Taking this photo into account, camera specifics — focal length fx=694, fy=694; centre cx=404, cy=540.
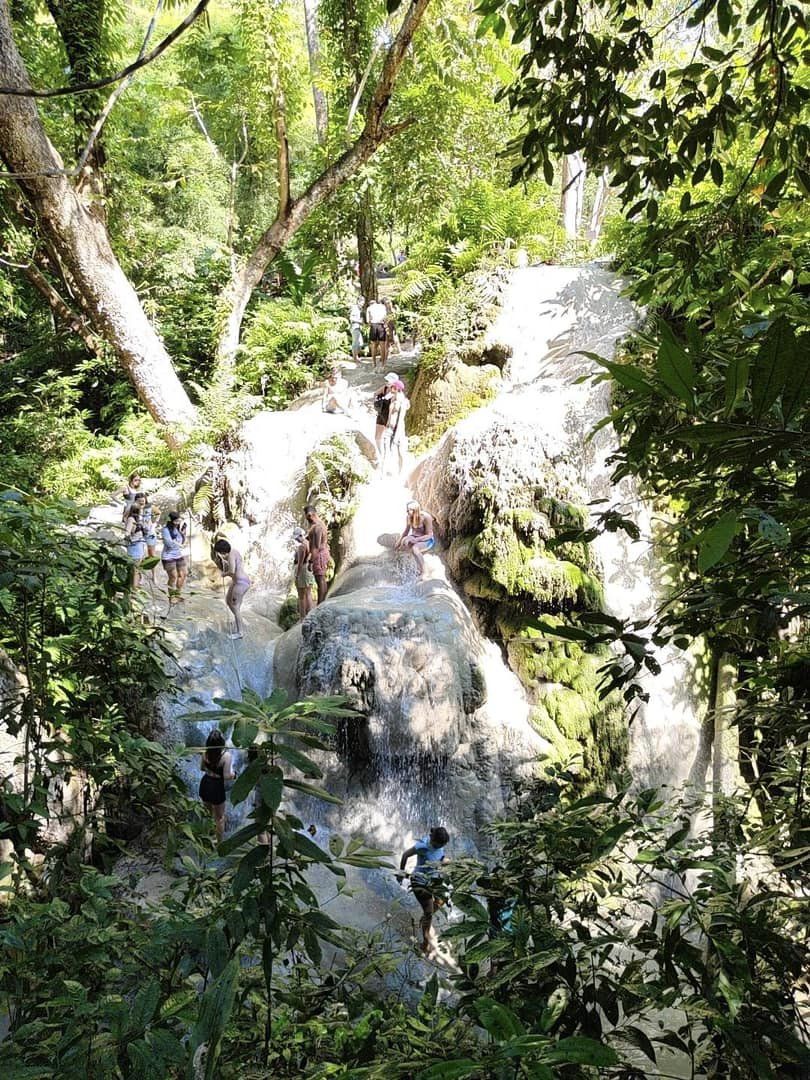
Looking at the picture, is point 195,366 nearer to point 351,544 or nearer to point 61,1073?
point 351,544

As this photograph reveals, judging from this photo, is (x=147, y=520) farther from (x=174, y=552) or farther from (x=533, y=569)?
(x=533, y=569)

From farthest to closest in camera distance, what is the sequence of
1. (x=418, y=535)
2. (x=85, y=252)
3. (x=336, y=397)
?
(x=336, y=397) < (x=85, y=252) < (x=418, y=535)

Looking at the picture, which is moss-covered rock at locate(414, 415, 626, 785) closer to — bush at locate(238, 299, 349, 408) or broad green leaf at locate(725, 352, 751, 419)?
bush at locate(238, 299, 349, 408)

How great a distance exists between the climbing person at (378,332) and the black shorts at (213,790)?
936cm

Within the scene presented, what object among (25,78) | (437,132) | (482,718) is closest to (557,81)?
(482,718)

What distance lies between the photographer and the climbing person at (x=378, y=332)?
1270 cm

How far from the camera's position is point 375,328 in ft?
42.1

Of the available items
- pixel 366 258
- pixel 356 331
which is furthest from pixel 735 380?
pixel 366 258

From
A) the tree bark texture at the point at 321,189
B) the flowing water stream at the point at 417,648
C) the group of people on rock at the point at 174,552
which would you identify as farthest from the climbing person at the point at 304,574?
the tree bark texture at the point at 321,189

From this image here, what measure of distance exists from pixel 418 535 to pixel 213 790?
4235mm

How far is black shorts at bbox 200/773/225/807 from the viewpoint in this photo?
554cm

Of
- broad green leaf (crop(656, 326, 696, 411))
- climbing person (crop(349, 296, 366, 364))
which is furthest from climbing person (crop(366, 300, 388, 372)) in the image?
broad green leaf (crop(656, 326, 696, 411))

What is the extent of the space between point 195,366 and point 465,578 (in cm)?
979

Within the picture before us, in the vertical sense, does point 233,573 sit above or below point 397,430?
below
